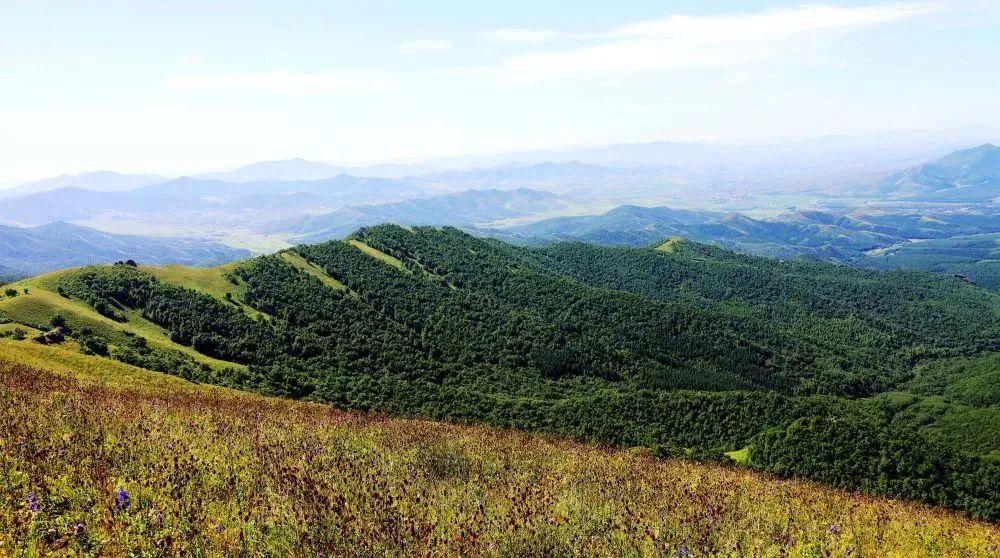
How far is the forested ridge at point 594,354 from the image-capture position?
58219 millimetres

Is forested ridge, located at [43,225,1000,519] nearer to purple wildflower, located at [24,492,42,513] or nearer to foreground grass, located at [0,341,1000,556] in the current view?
foreground grass, located at [0,341,1000,556]

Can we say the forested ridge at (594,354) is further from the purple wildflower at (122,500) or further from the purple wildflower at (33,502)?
the purple wildflower at (33,502)

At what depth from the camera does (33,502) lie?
8961 millimetres

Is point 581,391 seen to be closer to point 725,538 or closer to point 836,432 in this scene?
point 836,432

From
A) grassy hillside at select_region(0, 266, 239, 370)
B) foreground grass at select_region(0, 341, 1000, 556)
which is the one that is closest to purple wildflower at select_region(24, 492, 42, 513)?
foreground grass at select_region(0, 341, 1000, 556)

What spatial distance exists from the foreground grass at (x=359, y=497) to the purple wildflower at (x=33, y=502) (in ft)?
0.20

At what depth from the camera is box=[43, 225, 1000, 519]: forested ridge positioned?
58219mm

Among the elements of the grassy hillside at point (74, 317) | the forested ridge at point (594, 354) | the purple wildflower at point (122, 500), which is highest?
the purple wildflower at point (122, 500)

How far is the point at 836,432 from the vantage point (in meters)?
56.7

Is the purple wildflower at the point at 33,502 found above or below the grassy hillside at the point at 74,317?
above

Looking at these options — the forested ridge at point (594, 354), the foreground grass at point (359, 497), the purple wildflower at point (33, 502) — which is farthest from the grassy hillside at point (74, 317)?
the purple wildflower at point (33, 502)

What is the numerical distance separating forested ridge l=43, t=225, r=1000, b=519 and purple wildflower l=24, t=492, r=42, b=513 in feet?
128

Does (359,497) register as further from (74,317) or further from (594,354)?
(594,354)

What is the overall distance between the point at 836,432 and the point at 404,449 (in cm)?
5496
